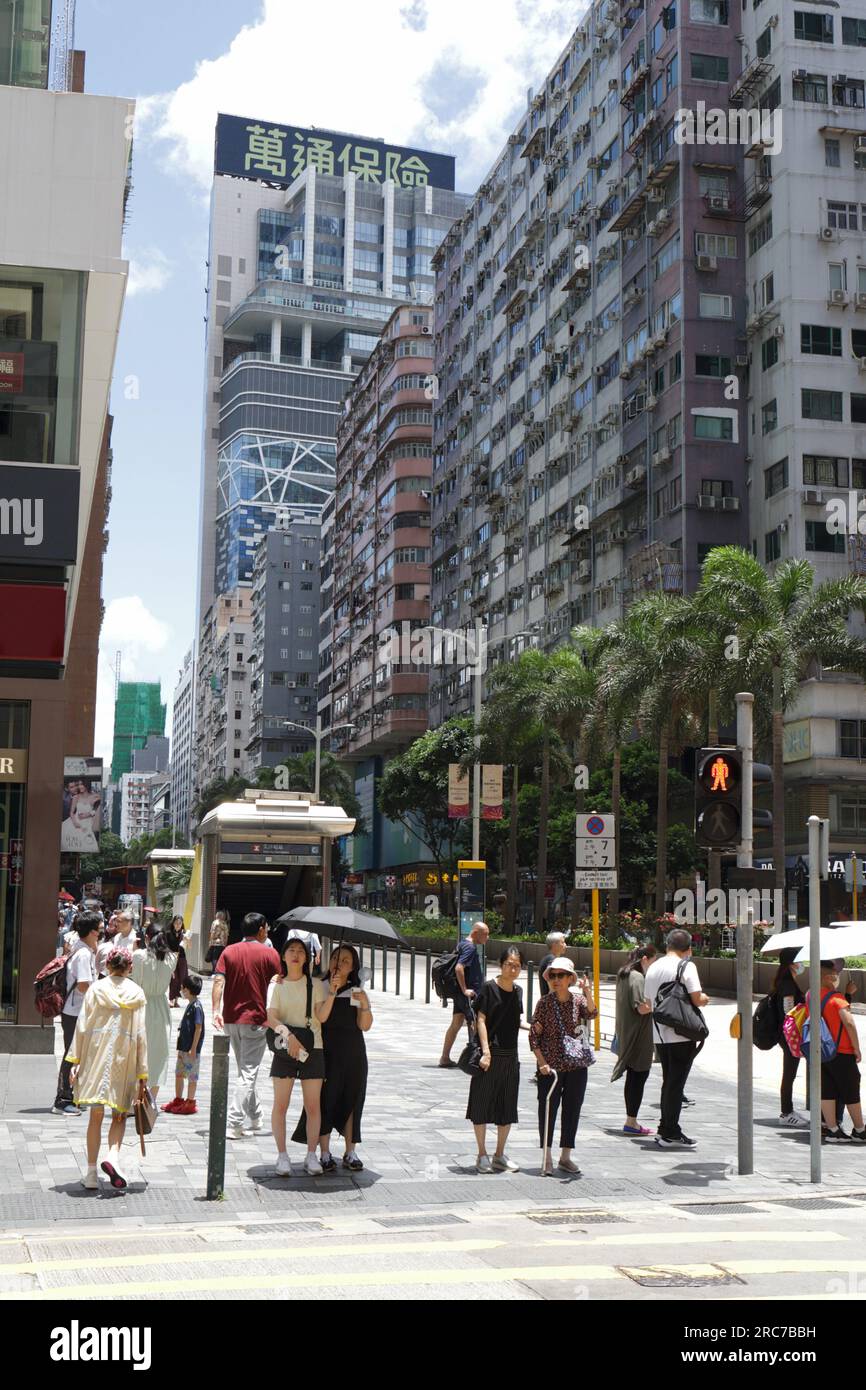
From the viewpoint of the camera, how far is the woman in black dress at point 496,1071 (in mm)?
11883

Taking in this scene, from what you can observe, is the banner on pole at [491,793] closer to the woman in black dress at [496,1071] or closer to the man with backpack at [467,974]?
the man with backpack at [467,974]

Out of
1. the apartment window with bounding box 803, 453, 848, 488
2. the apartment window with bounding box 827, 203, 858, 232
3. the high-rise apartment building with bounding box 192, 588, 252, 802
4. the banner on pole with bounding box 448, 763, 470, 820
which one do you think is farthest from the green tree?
the high-rise apartment building with bounding box 192, 588, 252, 802

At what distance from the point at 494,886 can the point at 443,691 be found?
14900mm

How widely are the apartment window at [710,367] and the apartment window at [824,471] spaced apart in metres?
5.61

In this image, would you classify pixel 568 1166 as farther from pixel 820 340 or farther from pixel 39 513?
pixel 820 340

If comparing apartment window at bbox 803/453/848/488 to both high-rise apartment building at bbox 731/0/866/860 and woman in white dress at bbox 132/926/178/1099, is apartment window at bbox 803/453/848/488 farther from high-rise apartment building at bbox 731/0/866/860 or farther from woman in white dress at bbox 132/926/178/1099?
woman in white dress at bbox 132/926/178/1099

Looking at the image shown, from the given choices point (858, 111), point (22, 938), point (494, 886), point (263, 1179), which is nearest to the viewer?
point (263, 1179)

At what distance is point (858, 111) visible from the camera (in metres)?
57.8

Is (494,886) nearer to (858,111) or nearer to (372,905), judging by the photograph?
(372,905)

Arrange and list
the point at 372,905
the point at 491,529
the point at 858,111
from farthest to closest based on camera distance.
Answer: the point at 372,905, the point at 491,529, the point at 858,111

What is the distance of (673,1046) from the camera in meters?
13.3

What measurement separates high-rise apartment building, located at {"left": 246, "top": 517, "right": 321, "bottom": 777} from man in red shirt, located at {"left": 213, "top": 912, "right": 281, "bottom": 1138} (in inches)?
5830

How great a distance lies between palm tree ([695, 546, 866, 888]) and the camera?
127 ft
